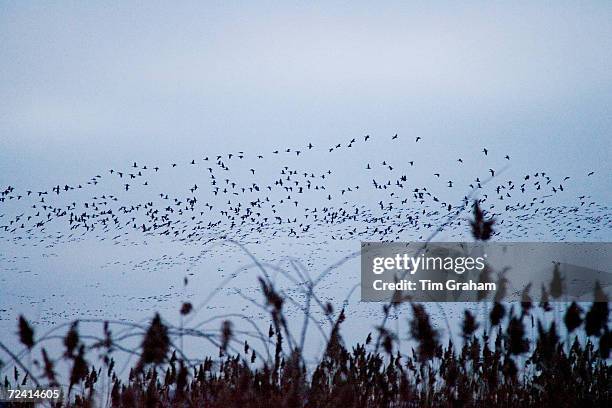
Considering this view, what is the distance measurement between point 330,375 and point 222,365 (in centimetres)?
70

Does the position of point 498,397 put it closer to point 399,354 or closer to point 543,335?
point 399,354

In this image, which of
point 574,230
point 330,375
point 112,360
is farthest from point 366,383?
point 574,230

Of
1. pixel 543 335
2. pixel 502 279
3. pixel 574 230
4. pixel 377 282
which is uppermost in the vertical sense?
pixel 574 230

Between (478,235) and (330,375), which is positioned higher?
(478,235)

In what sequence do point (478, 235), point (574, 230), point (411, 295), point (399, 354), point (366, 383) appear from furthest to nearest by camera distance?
1. point (574, 230)
2. point (399, 354)
3. point (366, 383)
4. point (478, 235)
5. point (411, 295)

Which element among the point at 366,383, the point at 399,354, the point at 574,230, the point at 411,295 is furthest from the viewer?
the point at 574,230

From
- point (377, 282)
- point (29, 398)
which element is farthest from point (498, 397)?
point (377, 282)

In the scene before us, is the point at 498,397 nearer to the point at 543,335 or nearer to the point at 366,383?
the point at 366,383

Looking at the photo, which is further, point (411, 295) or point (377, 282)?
point (377, 282)

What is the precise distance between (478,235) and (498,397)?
4.36 feet

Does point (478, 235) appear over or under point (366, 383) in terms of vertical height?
over

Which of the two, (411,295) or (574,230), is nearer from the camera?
(411,295)

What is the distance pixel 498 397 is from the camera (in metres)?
4.41

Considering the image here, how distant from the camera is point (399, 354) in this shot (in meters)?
4.39
